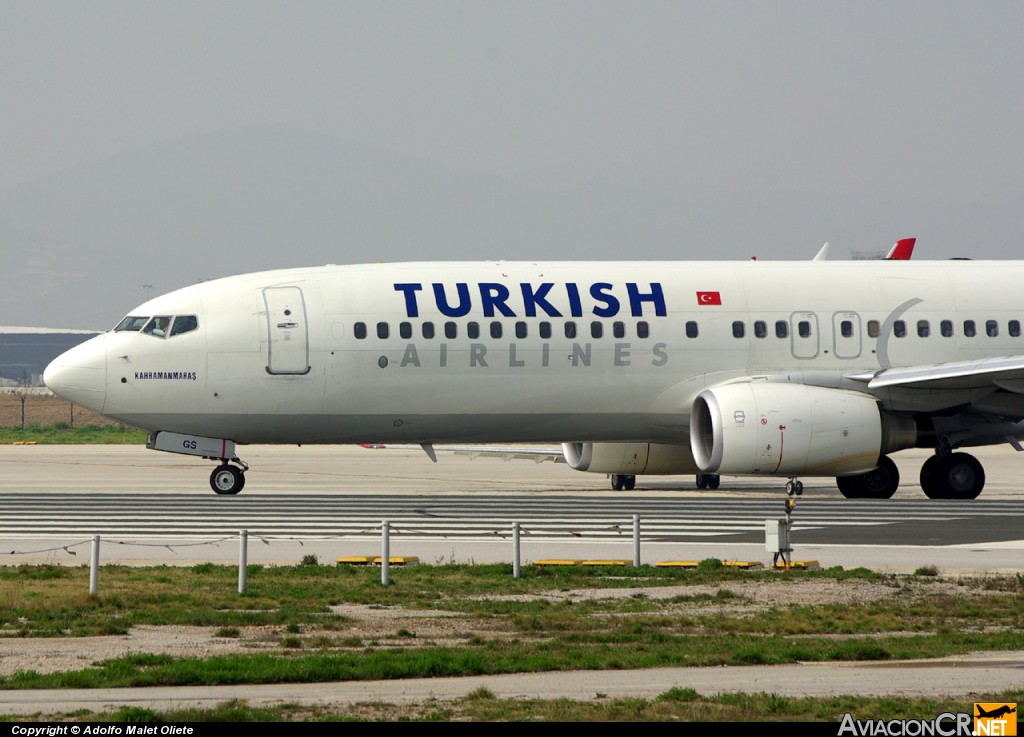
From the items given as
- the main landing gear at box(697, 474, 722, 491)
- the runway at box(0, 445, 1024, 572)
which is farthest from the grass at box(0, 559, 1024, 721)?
the main landing gear at box(697, 474, 722, 491)

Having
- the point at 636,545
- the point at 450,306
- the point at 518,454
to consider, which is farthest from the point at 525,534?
the point at 518,454

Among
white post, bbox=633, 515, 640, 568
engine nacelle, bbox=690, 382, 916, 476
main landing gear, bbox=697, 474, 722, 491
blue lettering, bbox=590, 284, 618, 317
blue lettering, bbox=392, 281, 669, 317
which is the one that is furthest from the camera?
main landing gear, bbox=697, 474, 722, 491

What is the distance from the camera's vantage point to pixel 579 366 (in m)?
34.1

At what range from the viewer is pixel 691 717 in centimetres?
1140

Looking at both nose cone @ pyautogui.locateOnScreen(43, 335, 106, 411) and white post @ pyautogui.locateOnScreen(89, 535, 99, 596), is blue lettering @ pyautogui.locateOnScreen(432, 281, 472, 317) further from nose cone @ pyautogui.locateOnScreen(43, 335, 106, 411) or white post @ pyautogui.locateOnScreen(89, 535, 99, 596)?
white post @ pyautogui.locateOnScreen(89, 535, 99, 596)

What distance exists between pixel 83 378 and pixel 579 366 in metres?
11.1

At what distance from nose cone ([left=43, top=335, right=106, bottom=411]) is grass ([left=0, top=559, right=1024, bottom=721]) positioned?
13.0 metres

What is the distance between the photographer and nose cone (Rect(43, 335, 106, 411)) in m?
33.2

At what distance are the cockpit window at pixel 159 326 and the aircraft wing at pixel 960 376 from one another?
15735 millimetres

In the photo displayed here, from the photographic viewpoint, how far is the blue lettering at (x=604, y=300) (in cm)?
3444

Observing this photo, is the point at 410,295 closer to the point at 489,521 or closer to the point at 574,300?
the point at 574,300

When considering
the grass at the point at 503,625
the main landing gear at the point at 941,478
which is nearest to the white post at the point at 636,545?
the grass at the point at 503,625

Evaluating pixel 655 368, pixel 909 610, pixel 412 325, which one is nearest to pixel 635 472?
pixel 655 368

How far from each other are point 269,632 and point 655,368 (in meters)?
19.6
